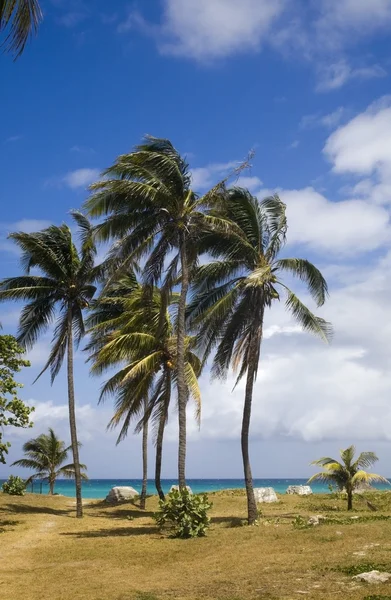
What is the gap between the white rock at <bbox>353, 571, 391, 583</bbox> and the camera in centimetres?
1055

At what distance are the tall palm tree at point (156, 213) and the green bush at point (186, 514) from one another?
3128mm

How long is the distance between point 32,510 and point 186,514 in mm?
13082

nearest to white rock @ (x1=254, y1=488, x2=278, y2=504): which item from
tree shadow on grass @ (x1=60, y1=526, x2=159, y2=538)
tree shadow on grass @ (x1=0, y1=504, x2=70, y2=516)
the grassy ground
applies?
the grassy ground

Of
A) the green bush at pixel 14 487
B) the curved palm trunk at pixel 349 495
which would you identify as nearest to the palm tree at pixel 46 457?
the green bush at pixel 14 487

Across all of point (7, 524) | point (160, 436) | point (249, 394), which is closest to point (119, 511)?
point (160, 436)

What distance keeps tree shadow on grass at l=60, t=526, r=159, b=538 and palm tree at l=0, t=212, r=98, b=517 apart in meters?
5.82

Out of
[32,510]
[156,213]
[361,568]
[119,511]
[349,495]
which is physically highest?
[156,213]

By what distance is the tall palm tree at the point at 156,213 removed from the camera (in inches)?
824

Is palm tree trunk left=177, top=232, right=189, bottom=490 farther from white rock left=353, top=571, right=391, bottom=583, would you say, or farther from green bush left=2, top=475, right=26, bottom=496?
green bush left=2, top=475, right=26, bottom=496

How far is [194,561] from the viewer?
14.6m

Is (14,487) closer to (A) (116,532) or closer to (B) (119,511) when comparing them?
(B) (119,511)

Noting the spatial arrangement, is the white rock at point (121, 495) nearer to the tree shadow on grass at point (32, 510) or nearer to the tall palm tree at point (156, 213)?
the tree shadow on grass at point (32, 510)

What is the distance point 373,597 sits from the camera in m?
9.49

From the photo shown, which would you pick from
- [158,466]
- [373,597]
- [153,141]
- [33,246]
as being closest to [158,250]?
[153,141]
